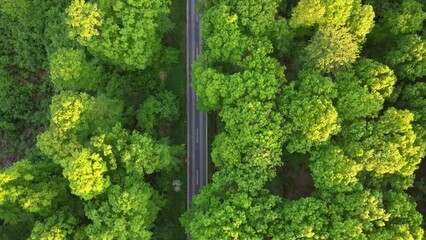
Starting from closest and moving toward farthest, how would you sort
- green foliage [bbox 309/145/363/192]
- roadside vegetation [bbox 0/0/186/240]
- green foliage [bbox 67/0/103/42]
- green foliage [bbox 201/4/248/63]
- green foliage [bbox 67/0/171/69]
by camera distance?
green foliage [bbox 309/145/363/192] → roadside vegetation [bbox 0/0/186/240] → green foliage [bbox 201/4/248/63] → green foliage [bbox 67/0/103/42] → green foliage [bbox 67/0/171/69]

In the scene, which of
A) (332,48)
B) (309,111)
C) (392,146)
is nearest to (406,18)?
(332,48)

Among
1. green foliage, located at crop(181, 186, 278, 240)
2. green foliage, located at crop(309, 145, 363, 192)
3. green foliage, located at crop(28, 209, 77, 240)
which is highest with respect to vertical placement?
green foliage, located at crop(309, 145, 363, 192)

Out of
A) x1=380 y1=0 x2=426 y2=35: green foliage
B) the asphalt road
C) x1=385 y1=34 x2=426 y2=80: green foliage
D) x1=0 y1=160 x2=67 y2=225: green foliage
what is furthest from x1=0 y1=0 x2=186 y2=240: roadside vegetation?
x1=385 y1=34 x2=426 y2=80: green foliage

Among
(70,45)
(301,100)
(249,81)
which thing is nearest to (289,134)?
(301,100)

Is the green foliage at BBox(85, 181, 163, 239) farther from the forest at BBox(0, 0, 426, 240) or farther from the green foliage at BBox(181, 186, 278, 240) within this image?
the green foliage at BBox(181, 186, 278, 240)

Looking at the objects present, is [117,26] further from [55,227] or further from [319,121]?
[319,121]

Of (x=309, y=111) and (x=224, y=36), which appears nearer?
(x=309, y=111)
